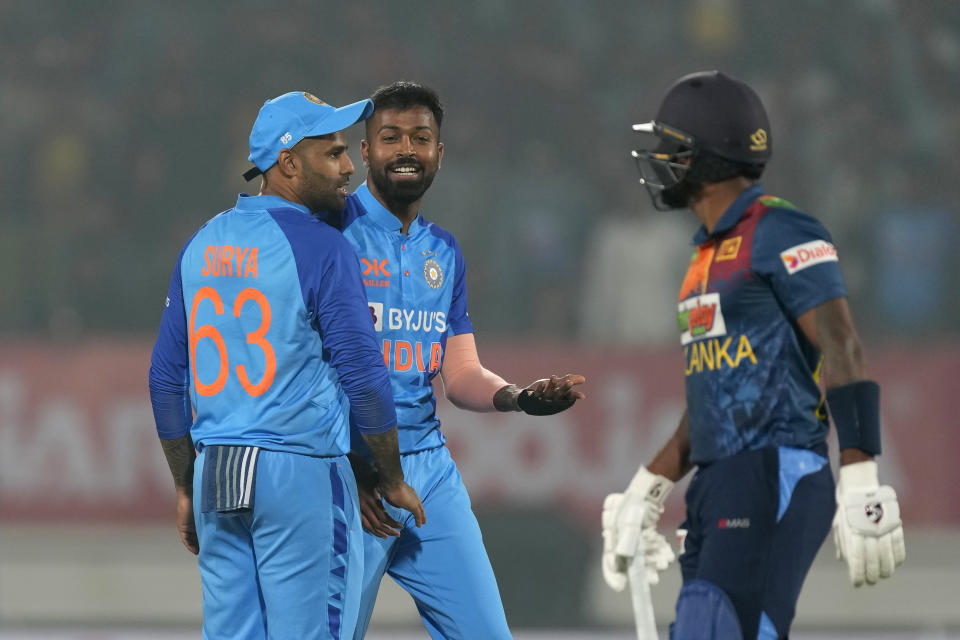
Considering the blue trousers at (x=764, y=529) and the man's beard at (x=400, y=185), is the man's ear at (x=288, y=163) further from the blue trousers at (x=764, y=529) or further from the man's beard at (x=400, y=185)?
the blue trousers at (x=764, y=529)

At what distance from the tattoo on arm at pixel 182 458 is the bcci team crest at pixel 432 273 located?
0.80 meters

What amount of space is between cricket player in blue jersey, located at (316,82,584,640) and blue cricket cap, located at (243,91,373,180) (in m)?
0.40

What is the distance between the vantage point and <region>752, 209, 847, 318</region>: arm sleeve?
10.4 feet

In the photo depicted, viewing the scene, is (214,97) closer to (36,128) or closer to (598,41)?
(36,128)

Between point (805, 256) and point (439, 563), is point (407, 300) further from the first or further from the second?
point (805, 256)

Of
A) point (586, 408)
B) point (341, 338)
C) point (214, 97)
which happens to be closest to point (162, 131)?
point (214, 97)

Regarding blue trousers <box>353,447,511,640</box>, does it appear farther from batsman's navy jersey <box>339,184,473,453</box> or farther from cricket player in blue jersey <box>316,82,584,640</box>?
batsman's navy jersey <box>339,184,473,453</box>

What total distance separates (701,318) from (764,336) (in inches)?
7.7

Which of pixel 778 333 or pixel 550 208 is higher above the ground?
pixel 550 208

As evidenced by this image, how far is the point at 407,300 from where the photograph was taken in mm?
3785

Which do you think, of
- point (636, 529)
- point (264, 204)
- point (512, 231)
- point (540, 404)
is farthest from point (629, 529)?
point (512, 231)

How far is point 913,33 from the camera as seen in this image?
30.6 ft

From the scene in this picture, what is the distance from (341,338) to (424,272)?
2.20 ft

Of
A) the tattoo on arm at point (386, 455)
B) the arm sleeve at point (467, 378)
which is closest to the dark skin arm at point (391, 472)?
the tattoo on arm at point (386, 455)
